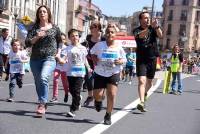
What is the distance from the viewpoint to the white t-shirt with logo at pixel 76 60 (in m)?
9.12

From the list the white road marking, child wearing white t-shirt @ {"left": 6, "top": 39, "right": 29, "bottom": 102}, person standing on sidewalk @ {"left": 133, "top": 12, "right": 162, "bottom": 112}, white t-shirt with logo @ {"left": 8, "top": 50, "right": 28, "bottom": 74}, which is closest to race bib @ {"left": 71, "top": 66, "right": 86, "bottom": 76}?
the white road marking

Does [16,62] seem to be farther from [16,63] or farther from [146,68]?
[146,68]

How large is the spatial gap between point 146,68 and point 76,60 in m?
1.81

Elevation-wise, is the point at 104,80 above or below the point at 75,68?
below

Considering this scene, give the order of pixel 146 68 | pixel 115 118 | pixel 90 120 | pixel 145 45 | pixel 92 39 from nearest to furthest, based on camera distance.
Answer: pixel 90 120 → pixel 115 118 → pixel 145 45 → pixel 146 68 → pixel 92 39

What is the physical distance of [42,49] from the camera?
871 centimetres

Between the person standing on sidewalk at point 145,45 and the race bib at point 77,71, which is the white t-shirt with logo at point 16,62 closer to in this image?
the race bib at point 77,71

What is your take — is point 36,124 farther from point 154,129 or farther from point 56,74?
point 56,74

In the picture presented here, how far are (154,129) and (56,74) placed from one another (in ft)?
12.8

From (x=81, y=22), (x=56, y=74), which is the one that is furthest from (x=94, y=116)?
(x=81, y=22)

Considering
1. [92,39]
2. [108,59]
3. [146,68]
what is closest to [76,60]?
[108,59]

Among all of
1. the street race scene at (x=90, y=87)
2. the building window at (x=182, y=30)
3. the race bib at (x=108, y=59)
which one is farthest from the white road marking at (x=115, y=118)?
the building window at (x=182, y=30)

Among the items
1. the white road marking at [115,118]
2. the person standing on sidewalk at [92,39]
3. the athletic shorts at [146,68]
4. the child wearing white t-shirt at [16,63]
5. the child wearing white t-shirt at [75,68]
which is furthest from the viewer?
the child wearing white t-shirt at [16,63]

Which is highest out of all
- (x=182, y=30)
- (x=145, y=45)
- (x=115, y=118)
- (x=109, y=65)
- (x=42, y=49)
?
(x=182, y=30)
